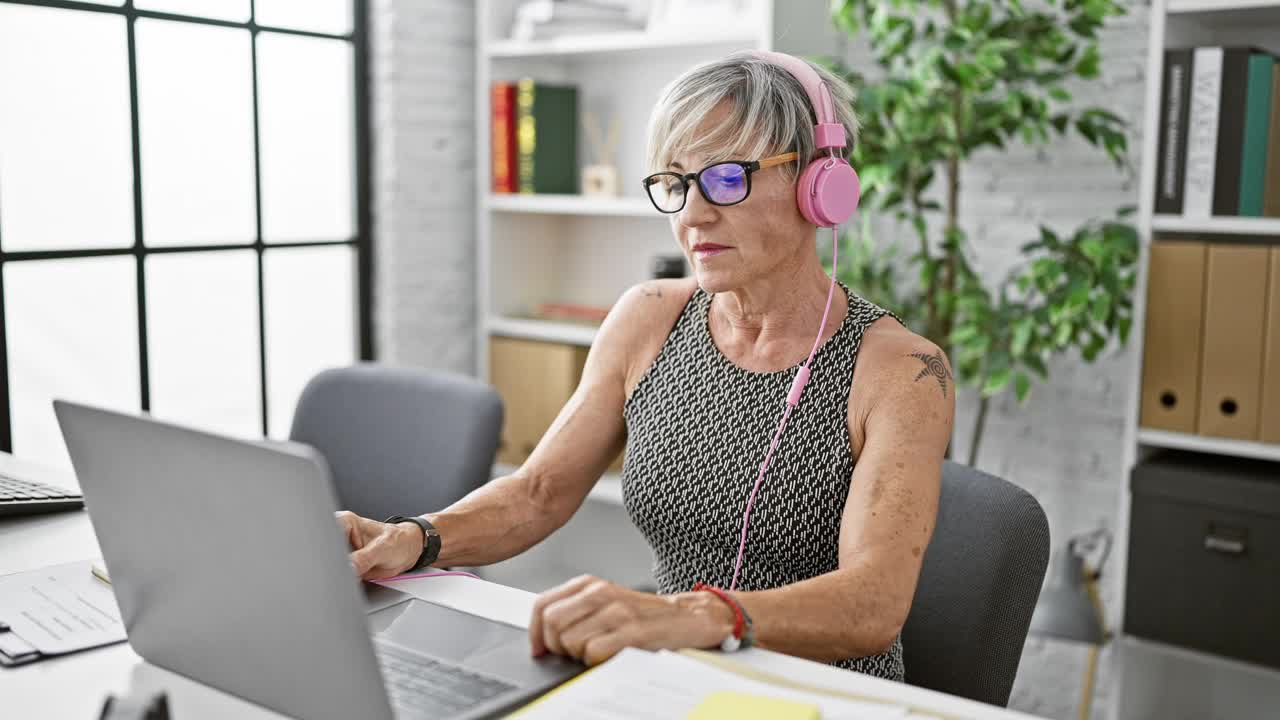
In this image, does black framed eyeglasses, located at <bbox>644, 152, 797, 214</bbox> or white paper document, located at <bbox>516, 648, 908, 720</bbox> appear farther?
black framed eyeglasses, located at <bbox>644, 152, 797, 214</bbox>

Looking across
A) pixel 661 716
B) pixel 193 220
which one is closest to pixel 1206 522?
pixel 661 716

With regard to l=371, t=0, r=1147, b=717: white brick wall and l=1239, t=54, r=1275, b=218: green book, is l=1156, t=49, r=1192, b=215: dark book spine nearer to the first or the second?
l=1239, t=54, r=1275, b=218: green book

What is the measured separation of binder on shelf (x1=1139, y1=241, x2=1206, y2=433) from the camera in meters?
2.25

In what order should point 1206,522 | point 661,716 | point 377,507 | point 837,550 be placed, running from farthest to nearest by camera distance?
point 1206,522 < point 377,507 < point 837,550 < point 661,716

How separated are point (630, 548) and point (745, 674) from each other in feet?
7.95

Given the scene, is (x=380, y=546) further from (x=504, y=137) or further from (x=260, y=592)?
(x=504, y=137)

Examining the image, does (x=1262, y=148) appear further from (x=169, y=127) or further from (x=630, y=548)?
(x=169, y=127)

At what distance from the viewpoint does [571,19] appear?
3.04 meters

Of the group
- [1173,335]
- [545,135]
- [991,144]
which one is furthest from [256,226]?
[1173,335]

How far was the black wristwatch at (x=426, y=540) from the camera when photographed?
51.8 inches

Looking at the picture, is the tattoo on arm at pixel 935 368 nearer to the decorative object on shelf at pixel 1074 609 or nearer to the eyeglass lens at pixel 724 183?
the eyeglass lens at pixel 724 183

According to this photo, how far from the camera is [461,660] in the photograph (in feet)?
3.43

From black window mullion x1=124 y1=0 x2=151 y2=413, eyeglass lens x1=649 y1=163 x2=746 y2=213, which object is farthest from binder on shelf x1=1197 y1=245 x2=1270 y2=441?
black window mullion x1=124 y1=0 x2=151 y2=413

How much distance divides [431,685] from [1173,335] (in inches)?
70.1
